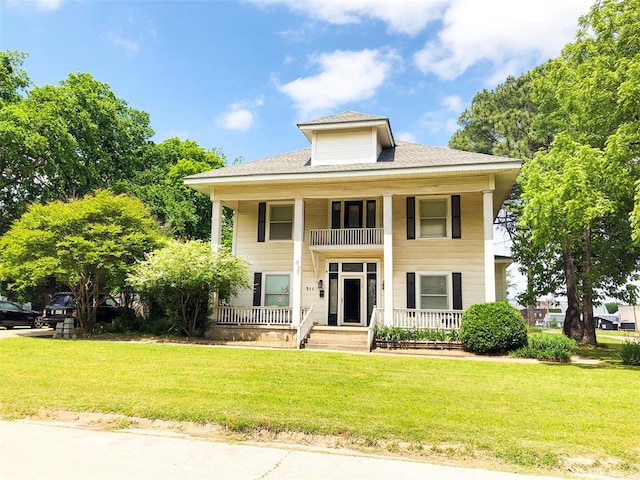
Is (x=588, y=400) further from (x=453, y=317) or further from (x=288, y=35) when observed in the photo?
(x=288, y=35)

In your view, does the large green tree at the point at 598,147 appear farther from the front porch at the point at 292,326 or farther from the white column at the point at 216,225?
the white column at the point at 216,225

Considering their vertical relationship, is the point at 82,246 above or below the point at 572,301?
above

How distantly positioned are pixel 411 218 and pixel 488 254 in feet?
11.4

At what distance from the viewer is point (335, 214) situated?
18812 millimetres

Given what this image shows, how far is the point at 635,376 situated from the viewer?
9680mm

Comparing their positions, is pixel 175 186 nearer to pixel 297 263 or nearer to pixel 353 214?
pixel 353 214

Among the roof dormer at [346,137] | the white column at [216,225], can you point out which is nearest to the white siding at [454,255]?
the roof dormer at [346,137]

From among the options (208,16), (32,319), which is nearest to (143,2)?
(208,16)

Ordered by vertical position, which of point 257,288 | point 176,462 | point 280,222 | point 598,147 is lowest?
point 176,462

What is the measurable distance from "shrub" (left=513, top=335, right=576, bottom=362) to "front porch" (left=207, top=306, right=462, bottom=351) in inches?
99.3

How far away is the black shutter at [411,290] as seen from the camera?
17062 millimetres

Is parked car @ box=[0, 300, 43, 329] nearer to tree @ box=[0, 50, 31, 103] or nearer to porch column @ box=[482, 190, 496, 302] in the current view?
tree @ box=[0, 50, 31, 103]

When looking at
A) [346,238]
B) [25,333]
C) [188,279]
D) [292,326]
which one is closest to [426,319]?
[346,238]

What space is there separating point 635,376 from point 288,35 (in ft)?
39.1
